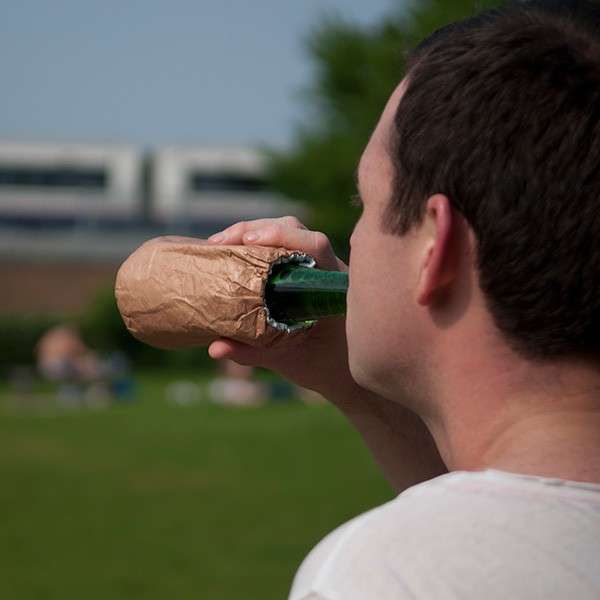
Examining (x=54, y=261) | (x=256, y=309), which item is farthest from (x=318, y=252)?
(x=54, y=261)

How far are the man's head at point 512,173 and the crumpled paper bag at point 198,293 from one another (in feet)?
1.82

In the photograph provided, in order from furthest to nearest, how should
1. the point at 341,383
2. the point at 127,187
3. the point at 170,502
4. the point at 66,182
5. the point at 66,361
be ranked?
the point at 66,182 → the point at 127,187 → the point at 66,361 → the point at 170,502 → the point at 341,383

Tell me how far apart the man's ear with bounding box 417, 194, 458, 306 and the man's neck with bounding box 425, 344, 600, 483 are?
11cm

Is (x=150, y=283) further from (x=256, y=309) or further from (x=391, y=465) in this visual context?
(x=391, y=465)

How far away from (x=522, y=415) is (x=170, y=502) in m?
11.8

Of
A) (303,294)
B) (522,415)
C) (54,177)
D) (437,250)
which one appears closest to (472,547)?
(522,415)

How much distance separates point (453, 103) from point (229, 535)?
33.0 ft

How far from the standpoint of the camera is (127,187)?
278 feet

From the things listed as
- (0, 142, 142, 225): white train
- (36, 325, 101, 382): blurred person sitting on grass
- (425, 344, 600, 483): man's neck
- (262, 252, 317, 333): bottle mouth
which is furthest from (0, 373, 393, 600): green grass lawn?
(0, 142, 142, 225): white train

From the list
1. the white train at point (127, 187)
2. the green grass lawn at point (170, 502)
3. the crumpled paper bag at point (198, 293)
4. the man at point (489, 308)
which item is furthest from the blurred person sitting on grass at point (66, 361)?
the white train at point (127, 187)

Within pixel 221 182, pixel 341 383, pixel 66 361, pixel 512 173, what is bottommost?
pixel 221 182

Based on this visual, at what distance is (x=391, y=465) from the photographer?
233cm

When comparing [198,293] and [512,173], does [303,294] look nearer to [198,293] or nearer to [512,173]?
[198,293]

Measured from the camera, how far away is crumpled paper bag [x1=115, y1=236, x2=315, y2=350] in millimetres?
2168
